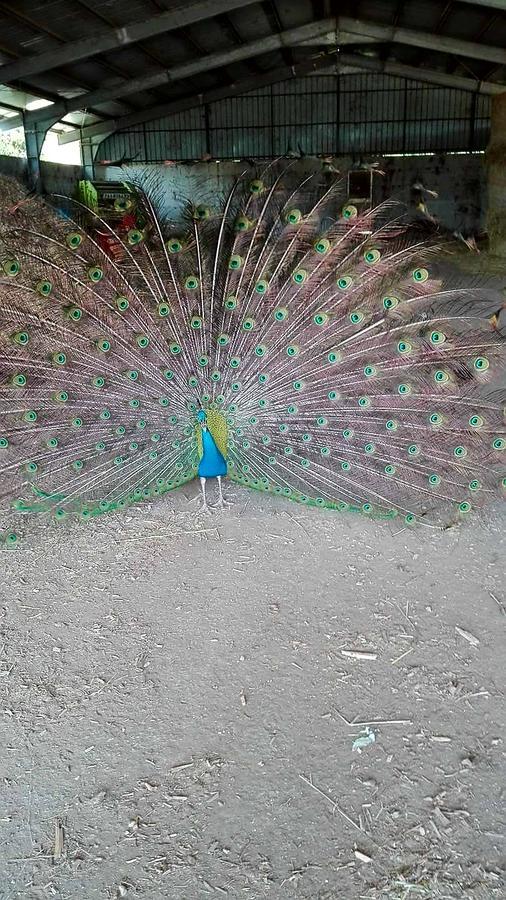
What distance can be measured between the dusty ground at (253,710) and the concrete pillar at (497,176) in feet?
49.1

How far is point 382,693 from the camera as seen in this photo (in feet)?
10.2

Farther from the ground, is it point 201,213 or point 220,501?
point 201,213

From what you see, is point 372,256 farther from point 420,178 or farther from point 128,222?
point 420,178

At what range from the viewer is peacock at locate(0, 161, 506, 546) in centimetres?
416

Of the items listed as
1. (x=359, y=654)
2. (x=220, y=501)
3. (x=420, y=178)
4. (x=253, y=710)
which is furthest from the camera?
(x=420, y=178)

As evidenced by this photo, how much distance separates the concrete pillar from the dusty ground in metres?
15.0

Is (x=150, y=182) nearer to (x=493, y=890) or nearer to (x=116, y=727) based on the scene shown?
(x=116, y=727)

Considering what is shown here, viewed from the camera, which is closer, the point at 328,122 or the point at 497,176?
the point at 497,176

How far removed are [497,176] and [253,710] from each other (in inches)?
705

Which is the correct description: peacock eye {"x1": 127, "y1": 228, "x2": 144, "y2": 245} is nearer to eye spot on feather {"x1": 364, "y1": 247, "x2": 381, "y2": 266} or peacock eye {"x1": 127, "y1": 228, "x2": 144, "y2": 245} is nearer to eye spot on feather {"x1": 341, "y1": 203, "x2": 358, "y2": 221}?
eye spot on feather {"x1": 341, "y1": 203, "x2": 358, "y2": 221}

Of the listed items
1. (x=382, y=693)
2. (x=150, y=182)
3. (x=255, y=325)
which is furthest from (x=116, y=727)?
(x=150, y=182)

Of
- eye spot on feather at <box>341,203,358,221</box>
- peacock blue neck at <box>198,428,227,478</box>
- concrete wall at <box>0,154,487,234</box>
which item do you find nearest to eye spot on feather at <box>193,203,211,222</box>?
eye spot on feather at <box>341,203,358,221</box>

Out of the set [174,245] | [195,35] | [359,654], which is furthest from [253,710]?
[195,35]

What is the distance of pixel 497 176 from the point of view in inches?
688
